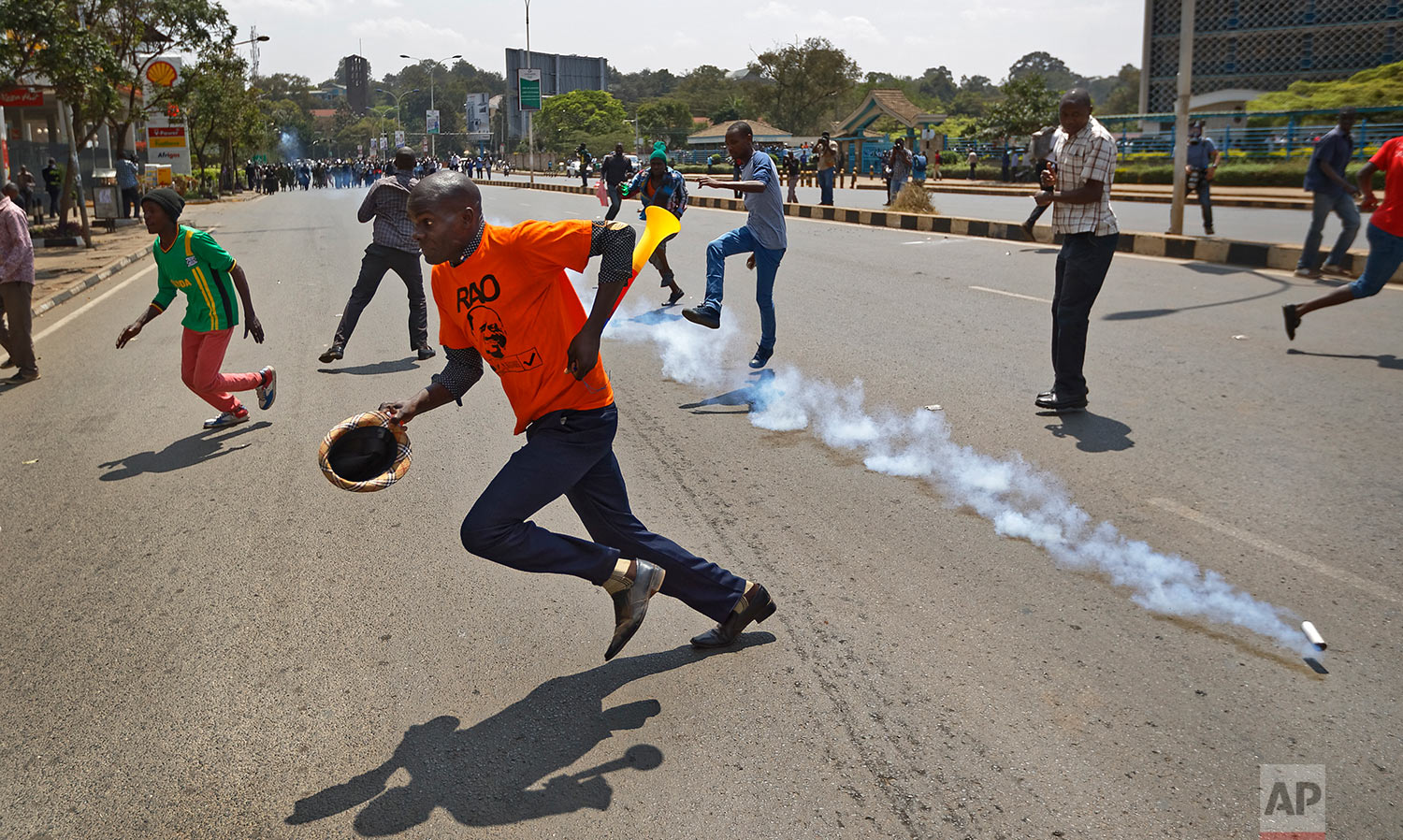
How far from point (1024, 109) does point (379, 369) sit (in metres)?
37.6

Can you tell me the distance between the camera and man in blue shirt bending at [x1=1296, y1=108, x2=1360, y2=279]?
1163cm

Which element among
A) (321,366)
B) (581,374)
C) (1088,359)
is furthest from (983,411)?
(321,366)

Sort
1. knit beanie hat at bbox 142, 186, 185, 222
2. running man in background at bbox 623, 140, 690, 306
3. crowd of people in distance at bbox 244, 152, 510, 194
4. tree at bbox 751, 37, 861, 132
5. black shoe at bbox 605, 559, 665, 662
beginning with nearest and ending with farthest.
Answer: black shoe at bbox 605, 559, 665, 662, knit beanie hat at bbox 142, 186, 185, 222, running man in background at bbox 623, 140, 690, 306, crowd of people in distance at bbox 244, 152, 510, 194, tree at bbox 751, 37, 861, 132

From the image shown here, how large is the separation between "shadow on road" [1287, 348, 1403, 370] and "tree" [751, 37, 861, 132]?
91162 millimetres

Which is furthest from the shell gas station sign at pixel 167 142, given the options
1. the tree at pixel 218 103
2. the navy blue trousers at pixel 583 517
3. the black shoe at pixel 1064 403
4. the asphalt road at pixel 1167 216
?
the navy blue trousers at pixel 583 517

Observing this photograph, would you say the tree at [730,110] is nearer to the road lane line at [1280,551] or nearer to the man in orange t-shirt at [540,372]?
the road lane line at [1280,551]

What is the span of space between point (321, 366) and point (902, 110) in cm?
6513

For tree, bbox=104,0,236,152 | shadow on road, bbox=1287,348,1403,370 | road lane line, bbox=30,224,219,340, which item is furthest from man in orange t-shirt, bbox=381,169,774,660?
tree, bbox=104,0,236,152

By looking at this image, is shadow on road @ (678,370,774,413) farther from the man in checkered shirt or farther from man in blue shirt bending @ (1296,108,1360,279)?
man in blue shirt bending @ (1296,108,1360,279)

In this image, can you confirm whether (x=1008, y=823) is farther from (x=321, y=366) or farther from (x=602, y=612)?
(x=321, y=366)

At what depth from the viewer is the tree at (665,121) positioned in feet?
344

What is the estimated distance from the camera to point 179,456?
6.40 meters

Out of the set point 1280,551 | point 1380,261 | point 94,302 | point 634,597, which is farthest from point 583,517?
point 94,302

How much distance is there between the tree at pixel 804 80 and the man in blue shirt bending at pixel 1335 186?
8662 cm
